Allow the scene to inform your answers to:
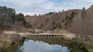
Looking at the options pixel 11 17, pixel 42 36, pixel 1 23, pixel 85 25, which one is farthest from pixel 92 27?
pixel 11 17

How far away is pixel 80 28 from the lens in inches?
2869

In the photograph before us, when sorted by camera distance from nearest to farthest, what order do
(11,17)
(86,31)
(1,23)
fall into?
(86,31)
(1,23)
(11,17)

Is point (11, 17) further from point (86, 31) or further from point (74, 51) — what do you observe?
point (74, 51)

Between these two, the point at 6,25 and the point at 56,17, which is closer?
the point at 6,25

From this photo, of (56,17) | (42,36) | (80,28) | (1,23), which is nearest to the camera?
(80,28)

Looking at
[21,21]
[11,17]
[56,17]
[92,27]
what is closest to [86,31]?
[92,27]

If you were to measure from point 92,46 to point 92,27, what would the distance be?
82.4 ft

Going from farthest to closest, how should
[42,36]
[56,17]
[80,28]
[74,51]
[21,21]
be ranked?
1. [56,17]
2. [21,21]
3. [42,36]
4. [80,28]
5. [74,51]

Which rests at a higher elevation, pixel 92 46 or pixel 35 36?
pixel 92 46

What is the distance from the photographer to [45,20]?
194 m

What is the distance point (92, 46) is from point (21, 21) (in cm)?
10902

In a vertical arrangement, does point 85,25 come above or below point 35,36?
above

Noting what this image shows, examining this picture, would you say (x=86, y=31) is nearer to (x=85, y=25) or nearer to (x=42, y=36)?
(x=85, y=25)

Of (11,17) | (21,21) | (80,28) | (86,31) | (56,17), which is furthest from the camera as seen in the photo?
(56,17)
